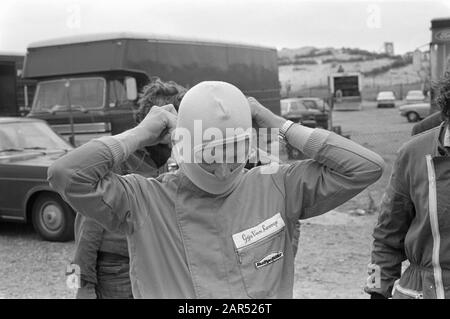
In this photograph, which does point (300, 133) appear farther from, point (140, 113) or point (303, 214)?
point (140, 113)

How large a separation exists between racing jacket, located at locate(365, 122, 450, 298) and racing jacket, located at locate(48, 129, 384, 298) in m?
0.47

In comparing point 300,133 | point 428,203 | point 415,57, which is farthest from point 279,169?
point 415,57

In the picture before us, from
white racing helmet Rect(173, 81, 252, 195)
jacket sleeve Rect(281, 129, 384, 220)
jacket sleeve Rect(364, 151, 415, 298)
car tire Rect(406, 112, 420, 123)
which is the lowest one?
car tire Rect(406, 112, 420, 123)

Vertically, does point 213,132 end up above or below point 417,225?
above

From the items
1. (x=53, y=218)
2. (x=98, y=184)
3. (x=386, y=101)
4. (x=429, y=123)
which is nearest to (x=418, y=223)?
(x=98, y=184)

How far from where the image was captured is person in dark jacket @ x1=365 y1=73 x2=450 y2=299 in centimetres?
234

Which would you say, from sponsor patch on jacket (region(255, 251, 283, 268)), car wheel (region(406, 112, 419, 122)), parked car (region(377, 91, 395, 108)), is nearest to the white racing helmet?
sponsor patch on jacket (region(255, 251, 283, 268))

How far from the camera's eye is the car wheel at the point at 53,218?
8039 millimetres

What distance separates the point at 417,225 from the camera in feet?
8.03

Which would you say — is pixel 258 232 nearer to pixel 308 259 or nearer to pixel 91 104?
pixel 308 259

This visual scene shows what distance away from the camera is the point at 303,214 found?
6.71 ft

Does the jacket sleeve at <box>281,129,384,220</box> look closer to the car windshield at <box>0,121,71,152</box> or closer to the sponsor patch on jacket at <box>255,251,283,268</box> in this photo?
the sponsor patch on jacket at <box>255,251,283,268</box>

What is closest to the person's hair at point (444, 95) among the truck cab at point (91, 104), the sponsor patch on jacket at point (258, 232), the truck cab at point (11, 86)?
the sponsor patch on jacket at point (258, 232)

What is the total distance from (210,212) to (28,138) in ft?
25.4
